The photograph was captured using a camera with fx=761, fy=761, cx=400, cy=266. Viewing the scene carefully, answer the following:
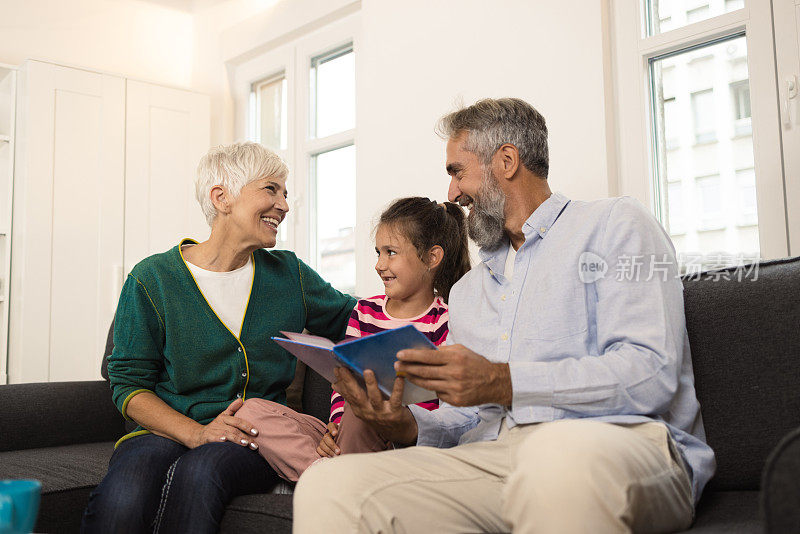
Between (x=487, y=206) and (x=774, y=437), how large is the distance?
2.39ft

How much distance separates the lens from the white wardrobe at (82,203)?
381cm

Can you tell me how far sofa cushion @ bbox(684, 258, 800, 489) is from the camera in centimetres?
143

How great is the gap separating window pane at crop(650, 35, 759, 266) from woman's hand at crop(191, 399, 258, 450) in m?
1.57

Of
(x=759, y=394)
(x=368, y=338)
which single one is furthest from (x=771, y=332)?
(x=368, y=338)

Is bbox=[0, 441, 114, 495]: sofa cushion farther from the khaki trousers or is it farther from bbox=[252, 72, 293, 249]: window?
bbox=[252, 72, 293, 249]: window

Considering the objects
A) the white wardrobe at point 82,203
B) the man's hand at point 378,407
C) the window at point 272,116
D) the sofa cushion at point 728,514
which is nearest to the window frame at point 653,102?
the sofa cushion at point 728,514

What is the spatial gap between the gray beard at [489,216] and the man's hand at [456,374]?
17.2 inches

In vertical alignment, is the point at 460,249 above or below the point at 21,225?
below

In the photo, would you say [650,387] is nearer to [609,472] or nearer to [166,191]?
[609,472]

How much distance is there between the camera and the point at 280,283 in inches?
79.4

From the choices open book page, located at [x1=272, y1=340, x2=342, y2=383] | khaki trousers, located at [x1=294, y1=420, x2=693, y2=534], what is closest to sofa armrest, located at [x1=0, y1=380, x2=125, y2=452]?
open book page, located at [x1=272, y1=340, x2=342, y2=383]

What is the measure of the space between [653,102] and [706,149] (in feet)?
0.89

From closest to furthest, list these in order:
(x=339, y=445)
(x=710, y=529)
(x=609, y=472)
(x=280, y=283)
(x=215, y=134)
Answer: (x=609, y=472) → (x=710, y=529) → (x=339, y=445) → (x=280, y=283) → (x=215, y=134)

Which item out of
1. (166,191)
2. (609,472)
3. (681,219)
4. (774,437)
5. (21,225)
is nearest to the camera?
(609,472)
